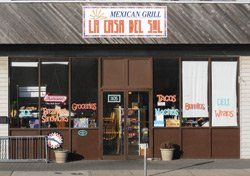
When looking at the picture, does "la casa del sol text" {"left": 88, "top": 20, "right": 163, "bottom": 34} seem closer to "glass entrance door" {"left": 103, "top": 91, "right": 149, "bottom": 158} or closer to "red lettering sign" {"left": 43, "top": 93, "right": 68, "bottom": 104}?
"glass entrance door" {"left": 103, "top": 91, "right": 149, "bottom": 158}

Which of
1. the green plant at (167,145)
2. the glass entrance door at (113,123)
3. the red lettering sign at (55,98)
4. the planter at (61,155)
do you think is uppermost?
the red lettering sign at (55,98)

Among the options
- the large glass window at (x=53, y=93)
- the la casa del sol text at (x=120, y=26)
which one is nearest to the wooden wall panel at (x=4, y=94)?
the large glass window at (x=53, y=93)

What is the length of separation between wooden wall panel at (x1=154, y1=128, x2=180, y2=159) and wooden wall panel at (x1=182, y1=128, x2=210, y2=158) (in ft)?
0.73

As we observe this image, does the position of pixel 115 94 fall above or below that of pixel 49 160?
above

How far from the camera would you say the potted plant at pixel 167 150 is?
15.0 m

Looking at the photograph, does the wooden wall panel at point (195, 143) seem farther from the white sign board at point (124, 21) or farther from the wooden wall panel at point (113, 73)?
the white sign board at point (124, 21)

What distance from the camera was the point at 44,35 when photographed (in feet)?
48.0

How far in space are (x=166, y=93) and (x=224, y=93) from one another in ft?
6.50

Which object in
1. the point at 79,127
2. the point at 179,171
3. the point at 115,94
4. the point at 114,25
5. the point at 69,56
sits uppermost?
the point at 114,25

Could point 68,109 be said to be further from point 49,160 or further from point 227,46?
point 227,46

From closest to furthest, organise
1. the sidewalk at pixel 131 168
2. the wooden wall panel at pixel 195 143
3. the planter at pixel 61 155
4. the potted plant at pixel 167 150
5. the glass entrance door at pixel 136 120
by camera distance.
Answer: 1. the sidewalk at pixel 131 168
2. the planter at pixel 61 155
3. the potted plant at pixel 167 150
4. the glass entrance door at pixel 136 120
5. the wooden wall panel at pixel 195 143

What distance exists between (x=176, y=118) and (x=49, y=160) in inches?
173

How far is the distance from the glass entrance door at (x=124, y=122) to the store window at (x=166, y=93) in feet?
1.34

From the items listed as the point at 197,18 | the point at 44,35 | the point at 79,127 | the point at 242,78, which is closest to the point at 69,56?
the point at 44,35
